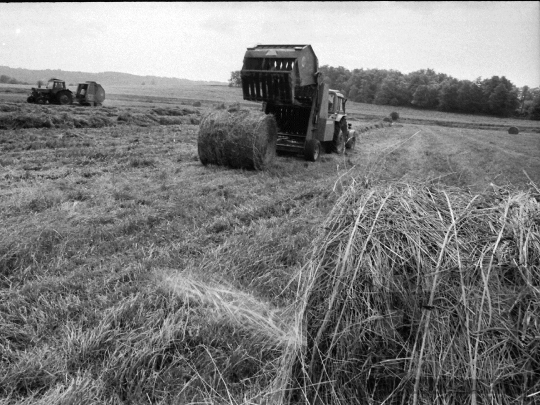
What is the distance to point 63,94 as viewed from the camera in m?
27.5

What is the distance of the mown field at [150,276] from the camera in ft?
8.24

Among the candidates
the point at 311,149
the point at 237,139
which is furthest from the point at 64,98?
the point at 237,139

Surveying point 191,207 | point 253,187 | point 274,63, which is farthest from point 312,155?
point 191,207

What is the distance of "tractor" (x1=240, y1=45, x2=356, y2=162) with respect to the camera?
11.0 meters

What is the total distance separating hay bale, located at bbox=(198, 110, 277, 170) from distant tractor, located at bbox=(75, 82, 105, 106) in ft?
76.2

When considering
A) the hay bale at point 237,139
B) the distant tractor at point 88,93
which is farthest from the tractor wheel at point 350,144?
the distant tractor at point 88,93

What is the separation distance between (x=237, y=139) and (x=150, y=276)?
19.5 ft

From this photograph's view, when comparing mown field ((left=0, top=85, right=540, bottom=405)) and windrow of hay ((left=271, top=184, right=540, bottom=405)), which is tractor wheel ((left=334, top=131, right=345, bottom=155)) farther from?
windrow of hay ((left=271, top=184, right=540, bottom=405))

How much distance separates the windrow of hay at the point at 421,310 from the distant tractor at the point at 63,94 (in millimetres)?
28864

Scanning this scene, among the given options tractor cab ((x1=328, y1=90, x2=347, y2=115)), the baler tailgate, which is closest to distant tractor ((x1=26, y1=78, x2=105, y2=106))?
the baler tailgate

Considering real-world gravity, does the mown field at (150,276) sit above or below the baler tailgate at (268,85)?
below

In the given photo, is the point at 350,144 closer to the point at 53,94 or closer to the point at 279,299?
the point at 279,299

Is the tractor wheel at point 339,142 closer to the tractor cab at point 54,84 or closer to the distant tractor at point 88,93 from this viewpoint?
the tractor cab at point 54,84

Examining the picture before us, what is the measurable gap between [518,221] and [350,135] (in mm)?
13937
